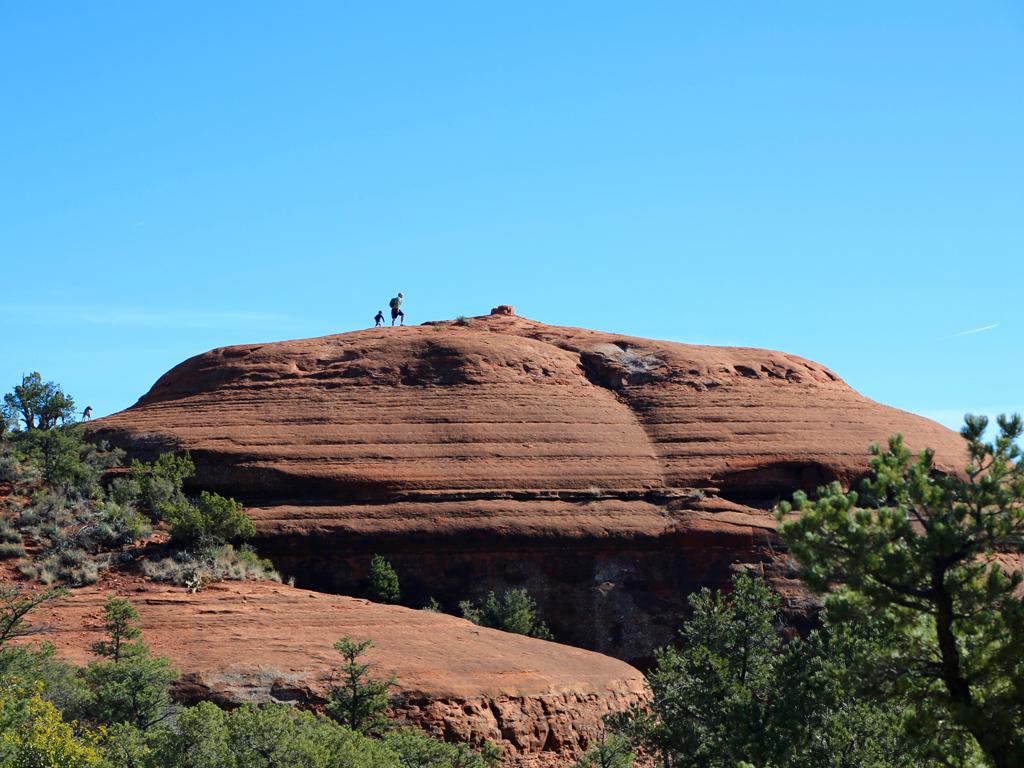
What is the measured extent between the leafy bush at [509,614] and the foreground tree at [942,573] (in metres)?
24.9

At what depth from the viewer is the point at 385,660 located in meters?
31.9

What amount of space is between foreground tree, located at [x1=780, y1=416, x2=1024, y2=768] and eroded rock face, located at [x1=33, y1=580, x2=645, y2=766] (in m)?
18.3

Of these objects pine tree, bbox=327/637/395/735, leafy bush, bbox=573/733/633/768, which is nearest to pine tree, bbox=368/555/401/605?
pine tree, bbox=327/637/395/735

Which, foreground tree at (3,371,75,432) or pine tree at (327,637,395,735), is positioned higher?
foreground tree at (3,371,75,432)

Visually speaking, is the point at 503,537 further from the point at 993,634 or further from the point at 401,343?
the point at 993,634

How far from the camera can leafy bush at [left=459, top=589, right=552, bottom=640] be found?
3859 centimetres

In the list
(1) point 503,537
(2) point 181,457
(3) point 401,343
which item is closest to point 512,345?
(3) point 401,343

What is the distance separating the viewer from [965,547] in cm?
1372

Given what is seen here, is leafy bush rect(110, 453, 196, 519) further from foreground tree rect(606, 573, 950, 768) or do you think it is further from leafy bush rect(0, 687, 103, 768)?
foreground tree rect(606, 573, 950, 768)

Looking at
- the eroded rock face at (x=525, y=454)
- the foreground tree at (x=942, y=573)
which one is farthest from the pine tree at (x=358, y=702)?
the foreground tree at (x=942, y=573)

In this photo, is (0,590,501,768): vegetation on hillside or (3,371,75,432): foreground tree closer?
(0,590,501,768): vegetation on hillside

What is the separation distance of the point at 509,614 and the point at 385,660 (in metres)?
7.72

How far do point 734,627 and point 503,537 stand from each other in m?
18.7

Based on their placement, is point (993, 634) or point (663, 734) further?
point (663, 734)
